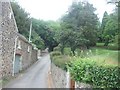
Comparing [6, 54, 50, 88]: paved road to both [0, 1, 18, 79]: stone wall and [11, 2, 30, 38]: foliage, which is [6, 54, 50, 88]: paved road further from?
[11, 2, 30, 38]: foliage

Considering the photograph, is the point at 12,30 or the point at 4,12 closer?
the point at 4,12

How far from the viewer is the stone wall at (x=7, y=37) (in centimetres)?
2483

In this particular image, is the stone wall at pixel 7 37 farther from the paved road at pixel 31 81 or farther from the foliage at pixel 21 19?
the foliage at pixel 21 19

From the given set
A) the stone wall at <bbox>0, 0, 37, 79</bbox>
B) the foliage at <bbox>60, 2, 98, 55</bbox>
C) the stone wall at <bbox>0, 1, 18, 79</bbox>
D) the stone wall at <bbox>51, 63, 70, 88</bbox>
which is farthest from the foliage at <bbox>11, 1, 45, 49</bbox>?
the stone wall at <bbox>51, 63, 70, 88</bbox>

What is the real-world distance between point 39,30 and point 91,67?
4877 cm

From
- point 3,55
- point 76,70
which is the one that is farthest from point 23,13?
point 76,70

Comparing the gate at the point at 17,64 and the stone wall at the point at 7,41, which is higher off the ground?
the stone wall at the point at 7,41

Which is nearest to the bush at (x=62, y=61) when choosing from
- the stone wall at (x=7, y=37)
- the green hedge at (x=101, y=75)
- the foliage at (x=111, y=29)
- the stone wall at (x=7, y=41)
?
the foliage at (x=111, y=29)

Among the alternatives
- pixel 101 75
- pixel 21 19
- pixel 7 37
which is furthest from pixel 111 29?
pixel 21 19

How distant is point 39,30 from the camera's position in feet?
191

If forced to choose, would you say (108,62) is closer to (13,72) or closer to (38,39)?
(13,72)

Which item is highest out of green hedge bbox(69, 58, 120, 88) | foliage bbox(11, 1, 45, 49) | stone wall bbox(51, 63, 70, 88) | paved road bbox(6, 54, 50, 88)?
foliage bbox(11, 1, 45, 49)

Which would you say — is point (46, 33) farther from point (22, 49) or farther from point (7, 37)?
point (7, 37)

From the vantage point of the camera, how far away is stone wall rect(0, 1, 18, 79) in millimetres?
24828
